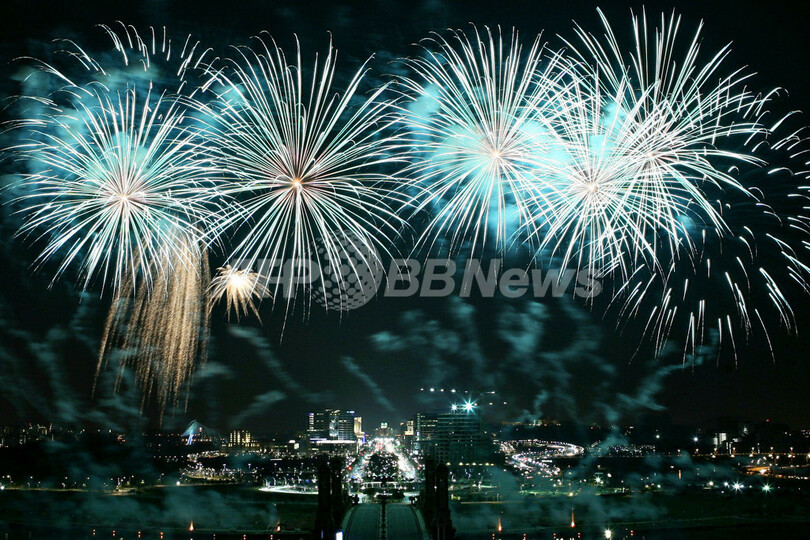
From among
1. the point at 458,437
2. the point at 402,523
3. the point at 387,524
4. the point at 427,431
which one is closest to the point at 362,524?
the point at 387,524

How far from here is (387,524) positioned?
104 feet

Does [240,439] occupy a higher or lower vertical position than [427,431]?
lower

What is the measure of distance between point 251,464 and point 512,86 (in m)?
115

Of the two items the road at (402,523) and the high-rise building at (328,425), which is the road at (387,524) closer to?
the road at (402,523)

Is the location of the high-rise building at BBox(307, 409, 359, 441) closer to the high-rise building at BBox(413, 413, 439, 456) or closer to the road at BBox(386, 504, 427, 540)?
the high-rise building at BBox(413, 413, 439, 456)

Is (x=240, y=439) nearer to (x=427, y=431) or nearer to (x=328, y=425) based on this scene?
(x=328, y=425)

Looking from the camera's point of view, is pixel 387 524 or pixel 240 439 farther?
pixel 240 439

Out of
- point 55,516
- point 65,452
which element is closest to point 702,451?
point 65,452

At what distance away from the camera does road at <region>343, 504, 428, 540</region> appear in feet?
93.2

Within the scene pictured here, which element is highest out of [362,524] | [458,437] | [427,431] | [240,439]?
[427,431]

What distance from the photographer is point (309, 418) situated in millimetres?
176500

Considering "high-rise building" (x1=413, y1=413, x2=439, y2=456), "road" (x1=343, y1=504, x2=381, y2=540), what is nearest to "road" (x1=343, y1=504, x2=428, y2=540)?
"road" (x1=343, y1=504, x2=381, y2=540)

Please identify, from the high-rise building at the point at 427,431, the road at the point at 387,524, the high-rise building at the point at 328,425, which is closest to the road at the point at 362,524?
the road at the point at 387,524

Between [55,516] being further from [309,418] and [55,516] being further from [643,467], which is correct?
[309,418]
